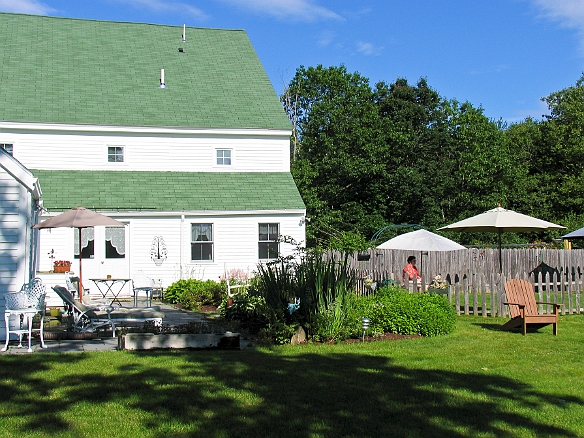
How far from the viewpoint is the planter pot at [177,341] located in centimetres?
1077

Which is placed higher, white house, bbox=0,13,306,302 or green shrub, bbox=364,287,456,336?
white house, bbox=0,13,306,302

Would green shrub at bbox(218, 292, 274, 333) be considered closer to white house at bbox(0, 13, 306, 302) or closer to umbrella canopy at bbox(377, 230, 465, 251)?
umbrella canopy at bbox(377, 230, 465, 251)

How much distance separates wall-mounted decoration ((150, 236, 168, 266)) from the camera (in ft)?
70.9

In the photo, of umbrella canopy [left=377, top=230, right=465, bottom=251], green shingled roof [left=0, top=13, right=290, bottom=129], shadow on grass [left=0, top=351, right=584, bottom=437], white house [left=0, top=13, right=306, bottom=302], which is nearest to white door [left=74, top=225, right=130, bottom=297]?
white house [left=0, top=13, right=306, bottom=302]

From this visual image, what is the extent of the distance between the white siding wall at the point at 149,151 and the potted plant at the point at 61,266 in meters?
4.41

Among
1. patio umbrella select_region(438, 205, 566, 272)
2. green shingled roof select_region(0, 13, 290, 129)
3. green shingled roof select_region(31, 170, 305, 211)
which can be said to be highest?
green shingled roof select_region(0, 13, 290, 129)

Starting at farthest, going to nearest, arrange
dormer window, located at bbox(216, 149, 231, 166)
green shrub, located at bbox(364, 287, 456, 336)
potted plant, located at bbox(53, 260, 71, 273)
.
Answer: dormer window, located at bbox(216, 149, 231, 166) → potted plant, located at bbox(53, 260, 71, 273) → green shrub, located at bbox(364, 287, 456, 336)

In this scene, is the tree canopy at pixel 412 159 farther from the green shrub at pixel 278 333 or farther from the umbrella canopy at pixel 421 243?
the green shrub at pixel 278 333

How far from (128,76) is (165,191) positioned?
6.06 metres

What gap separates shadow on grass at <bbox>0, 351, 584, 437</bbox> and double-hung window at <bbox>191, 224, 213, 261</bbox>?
40.1 feet

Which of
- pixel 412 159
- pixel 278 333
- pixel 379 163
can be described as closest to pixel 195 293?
pixel 278 333

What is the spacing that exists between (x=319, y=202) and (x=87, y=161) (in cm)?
1556

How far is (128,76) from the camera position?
84.5ft

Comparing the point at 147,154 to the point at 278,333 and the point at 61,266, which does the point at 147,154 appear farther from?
the point at 278,333
